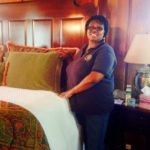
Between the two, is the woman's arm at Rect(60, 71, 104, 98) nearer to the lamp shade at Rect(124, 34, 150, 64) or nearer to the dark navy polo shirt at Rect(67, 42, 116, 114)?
the dark navy polo shirt at Rect(67, 42, 116, 114)

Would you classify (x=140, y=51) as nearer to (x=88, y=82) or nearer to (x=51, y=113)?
(x=88, y=82)

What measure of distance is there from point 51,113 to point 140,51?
3.05 feet

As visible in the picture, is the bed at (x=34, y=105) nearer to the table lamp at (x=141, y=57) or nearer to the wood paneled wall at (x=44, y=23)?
the wood paneled wall at (x=44, y=23)

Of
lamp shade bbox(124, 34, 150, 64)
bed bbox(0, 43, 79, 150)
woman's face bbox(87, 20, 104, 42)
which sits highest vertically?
woman's face bbox(87, 20, 104, 42)

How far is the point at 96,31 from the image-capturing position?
2.02m

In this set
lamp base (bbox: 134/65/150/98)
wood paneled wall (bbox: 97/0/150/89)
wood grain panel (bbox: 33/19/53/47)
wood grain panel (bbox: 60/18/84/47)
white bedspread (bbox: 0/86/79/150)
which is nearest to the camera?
white bedspread (bbox: 0/86/79/150)

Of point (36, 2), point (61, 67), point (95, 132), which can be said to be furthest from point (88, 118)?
point (36, 2)

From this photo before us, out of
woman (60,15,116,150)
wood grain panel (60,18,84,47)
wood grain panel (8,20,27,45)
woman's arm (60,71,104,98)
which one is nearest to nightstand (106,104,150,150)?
woman (60,15,116,150)

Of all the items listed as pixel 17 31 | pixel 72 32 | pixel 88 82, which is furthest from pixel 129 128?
pixel 17 31

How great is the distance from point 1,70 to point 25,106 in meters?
0.90

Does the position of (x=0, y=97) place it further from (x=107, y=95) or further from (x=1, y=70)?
(x=107, y=95)

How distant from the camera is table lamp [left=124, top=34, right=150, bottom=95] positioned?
2035 millimetres

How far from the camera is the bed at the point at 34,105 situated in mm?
1567

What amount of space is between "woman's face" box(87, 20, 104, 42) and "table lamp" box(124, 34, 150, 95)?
1.06ft
